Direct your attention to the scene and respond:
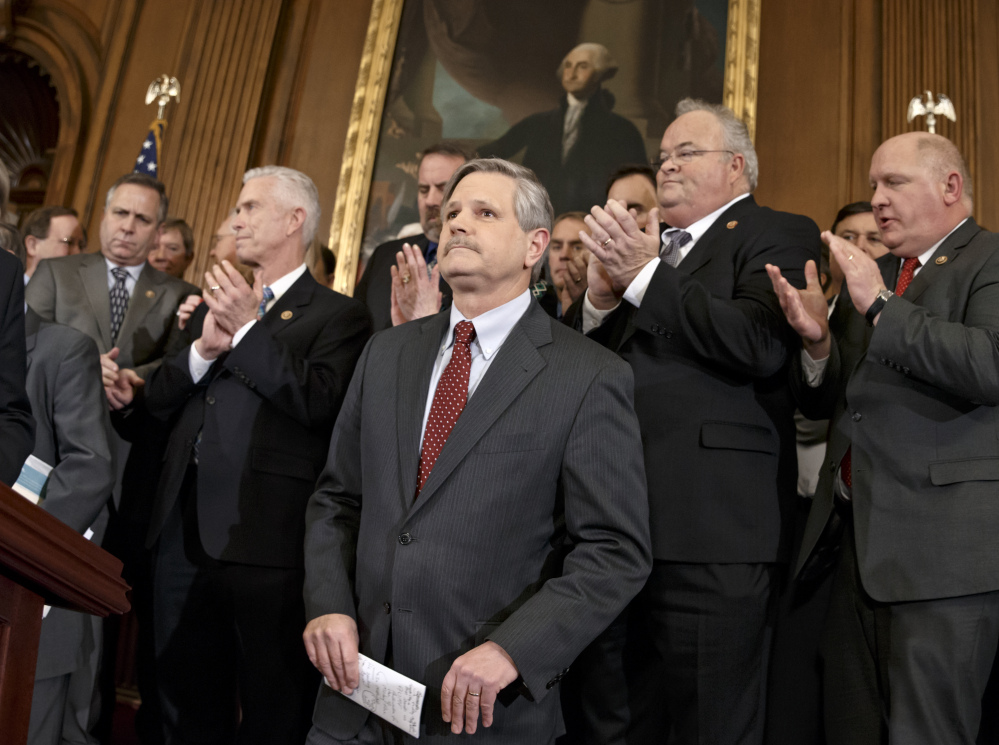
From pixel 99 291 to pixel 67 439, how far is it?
1.24 meters

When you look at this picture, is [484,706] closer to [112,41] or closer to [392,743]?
[392,743]


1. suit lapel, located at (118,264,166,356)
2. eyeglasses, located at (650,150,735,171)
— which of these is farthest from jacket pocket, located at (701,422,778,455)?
suit lapel, located at (118,264,166,356)

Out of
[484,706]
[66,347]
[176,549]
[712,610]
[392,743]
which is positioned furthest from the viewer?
[176,549]

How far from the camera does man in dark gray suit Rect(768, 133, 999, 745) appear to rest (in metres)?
2.12

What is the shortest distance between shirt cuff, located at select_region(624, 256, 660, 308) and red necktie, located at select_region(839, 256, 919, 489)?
0.74 metres

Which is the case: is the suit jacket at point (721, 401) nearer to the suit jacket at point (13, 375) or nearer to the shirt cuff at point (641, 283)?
the shirt cuff at point (641, 283)

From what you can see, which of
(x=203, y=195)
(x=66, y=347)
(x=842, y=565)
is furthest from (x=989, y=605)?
(x=203, y=195)

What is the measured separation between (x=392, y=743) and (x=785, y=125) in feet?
15.9

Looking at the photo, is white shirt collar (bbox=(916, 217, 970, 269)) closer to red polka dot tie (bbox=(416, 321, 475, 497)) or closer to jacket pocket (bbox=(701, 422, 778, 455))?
jacket pocket (bbox=(701, 422, 778, 455))

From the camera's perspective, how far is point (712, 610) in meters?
2.32

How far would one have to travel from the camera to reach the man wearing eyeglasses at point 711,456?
7.62 feet

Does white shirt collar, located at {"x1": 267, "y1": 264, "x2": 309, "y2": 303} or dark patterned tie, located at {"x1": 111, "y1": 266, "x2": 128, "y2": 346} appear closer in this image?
white shirt collar, located at {"x1": 267, "y1": 264, "x2": 309, "y2": 303}

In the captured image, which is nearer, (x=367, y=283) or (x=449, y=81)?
(x=367, y=283)

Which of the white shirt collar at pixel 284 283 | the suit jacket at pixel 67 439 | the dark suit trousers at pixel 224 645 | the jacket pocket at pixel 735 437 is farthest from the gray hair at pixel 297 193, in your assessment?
the jacket pocket at pixel 735 437
